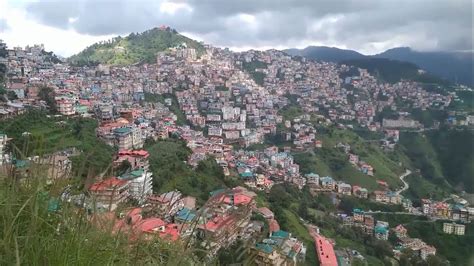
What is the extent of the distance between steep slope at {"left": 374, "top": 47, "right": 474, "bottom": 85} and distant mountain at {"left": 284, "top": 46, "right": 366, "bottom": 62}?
33.1 ft

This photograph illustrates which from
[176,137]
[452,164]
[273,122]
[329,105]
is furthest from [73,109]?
[329,105]

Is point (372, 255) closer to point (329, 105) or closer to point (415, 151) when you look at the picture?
point (415, 151)

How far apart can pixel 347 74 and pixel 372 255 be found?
58291 millimetres

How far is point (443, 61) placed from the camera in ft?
407

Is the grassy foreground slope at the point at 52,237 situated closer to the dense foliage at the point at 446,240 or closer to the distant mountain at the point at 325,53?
the dense foliage at the point at 446,240

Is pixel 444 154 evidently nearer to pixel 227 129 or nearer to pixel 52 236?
pixel 227 129

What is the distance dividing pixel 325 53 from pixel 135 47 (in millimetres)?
89733

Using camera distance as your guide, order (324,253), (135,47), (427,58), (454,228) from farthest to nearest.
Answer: (427,58) < (135,47) < (454,228) < (324,253)

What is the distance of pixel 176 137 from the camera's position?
84.5 ft

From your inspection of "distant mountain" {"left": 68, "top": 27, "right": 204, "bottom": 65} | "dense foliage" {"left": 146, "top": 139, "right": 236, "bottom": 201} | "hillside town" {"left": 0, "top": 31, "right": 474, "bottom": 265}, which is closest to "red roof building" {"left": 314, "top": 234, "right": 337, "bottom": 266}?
"hillside town" {"left": 0, "top": 31, "right": 474, "bottom": 265}

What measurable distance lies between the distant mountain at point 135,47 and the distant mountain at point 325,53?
66040 millimetres

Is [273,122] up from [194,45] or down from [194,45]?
down

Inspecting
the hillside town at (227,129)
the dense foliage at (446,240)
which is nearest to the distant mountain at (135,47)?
the hillside town at (227,129)

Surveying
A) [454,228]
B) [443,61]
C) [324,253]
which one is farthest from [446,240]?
[443,61]
